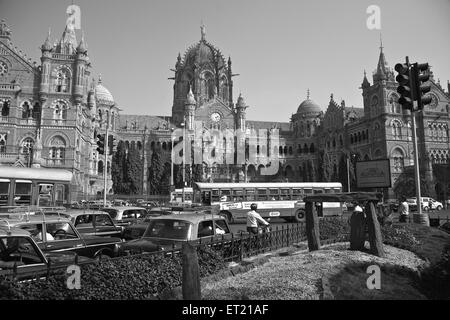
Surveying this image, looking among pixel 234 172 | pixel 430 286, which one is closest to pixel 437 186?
pixel 234 172

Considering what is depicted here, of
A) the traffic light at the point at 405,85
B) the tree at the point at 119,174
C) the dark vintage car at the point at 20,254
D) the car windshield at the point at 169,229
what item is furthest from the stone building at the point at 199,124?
the traffic light at the point at 405,85

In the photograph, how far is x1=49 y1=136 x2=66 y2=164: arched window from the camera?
41.3 m

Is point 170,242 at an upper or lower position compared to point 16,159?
lower

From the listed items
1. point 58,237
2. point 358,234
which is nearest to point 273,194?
point 358,234

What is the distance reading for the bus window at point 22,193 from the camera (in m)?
17.0

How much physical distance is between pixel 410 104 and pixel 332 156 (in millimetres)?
53026

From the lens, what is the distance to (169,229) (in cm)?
928

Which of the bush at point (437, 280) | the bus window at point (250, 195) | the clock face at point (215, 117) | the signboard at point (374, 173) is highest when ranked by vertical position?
the clock face at point (215, 117)

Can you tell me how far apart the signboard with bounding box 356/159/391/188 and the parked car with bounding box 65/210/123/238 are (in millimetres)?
12659

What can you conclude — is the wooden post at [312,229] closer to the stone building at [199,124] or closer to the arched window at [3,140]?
the stone building at [199,124]

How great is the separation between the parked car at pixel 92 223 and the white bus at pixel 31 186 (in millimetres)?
6270

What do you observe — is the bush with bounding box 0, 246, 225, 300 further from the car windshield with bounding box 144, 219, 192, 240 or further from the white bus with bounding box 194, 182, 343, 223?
the white bus with bounding box 194, 182, 343, 223

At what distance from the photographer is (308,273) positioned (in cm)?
829

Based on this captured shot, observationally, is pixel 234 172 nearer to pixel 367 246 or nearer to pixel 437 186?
pixel 437 186
